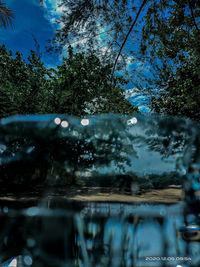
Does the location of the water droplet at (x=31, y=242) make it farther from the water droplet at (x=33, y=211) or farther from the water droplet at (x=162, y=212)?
the water droplet at (x=162, y=212)

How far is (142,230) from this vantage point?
1195 millimetres

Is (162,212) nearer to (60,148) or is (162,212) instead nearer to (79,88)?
(60,148)

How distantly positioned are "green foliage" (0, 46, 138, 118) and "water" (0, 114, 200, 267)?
9.20 m

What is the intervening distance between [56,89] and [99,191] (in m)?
14.3

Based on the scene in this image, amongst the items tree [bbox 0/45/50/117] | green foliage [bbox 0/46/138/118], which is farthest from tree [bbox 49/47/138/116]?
tree [bbox 0/45/50/117]

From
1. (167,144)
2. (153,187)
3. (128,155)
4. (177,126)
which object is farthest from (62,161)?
(177,126)

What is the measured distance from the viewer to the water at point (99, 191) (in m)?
1.19

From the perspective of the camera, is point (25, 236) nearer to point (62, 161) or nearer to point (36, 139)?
point (62, 161)

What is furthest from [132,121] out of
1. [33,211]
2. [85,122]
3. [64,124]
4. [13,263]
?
[13,263]

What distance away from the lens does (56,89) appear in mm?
14859

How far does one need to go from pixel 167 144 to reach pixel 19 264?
1209 mm

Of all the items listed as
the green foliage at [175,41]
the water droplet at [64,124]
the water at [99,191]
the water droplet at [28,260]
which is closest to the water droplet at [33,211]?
the water at [99,191]

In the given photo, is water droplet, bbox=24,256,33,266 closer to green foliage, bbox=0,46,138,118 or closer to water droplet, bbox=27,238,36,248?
water droplet, bbox=27,238,36,248

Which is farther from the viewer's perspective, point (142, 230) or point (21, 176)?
point (21, 176)
